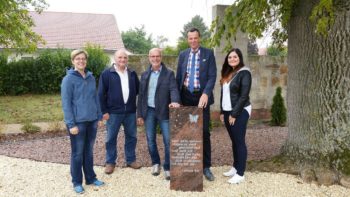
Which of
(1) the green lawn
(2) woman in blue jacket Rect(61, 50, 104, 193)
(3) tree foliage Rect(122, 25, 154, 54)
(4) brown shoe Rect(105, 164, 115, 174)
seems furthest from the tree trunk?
(3) tree foliage Rect(122, 25, 154, 54)

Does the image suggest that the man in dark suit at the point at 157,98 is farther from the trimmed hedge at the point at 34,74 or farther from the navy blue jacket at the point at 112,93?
the trimmed hedge at the point at 34,74

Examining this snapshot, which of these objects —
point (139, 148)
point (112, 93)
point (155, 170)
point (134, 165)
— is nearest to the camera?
point (112, 93)

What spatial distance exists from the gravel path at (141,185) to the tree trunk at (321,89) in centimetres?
46

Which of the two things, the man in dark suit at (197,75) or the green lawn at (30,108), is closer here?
the man in dark suit at (197,75)

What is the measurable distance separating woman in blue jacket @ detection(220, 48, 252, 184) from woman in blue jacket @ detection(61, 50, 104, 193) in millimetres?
1789

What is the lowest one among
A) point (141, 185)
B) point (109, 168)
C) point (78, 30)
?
point (141, 185)

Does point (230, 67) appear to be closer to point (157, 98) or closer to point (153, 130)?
point (157, 98)

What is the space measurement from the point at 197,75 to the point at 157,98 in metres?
0.66

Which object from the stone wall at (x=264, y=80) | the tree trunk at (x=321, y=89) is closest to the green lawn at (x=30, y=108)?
the stone wall at (x=264, y=80)

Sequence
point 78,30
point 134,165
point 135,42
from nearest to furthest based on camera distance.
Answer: point 134,165
point 78,30
point 135,42

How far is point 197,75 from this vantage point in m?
5.07

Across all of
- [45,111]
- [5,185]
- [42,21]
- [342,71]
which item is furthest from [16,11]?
[42,21]

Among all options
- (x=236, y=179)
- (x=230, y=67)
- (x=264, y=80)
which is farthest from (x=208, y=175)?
(x=264, y=80)

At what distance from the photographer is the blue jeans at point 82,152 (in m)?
4.69
